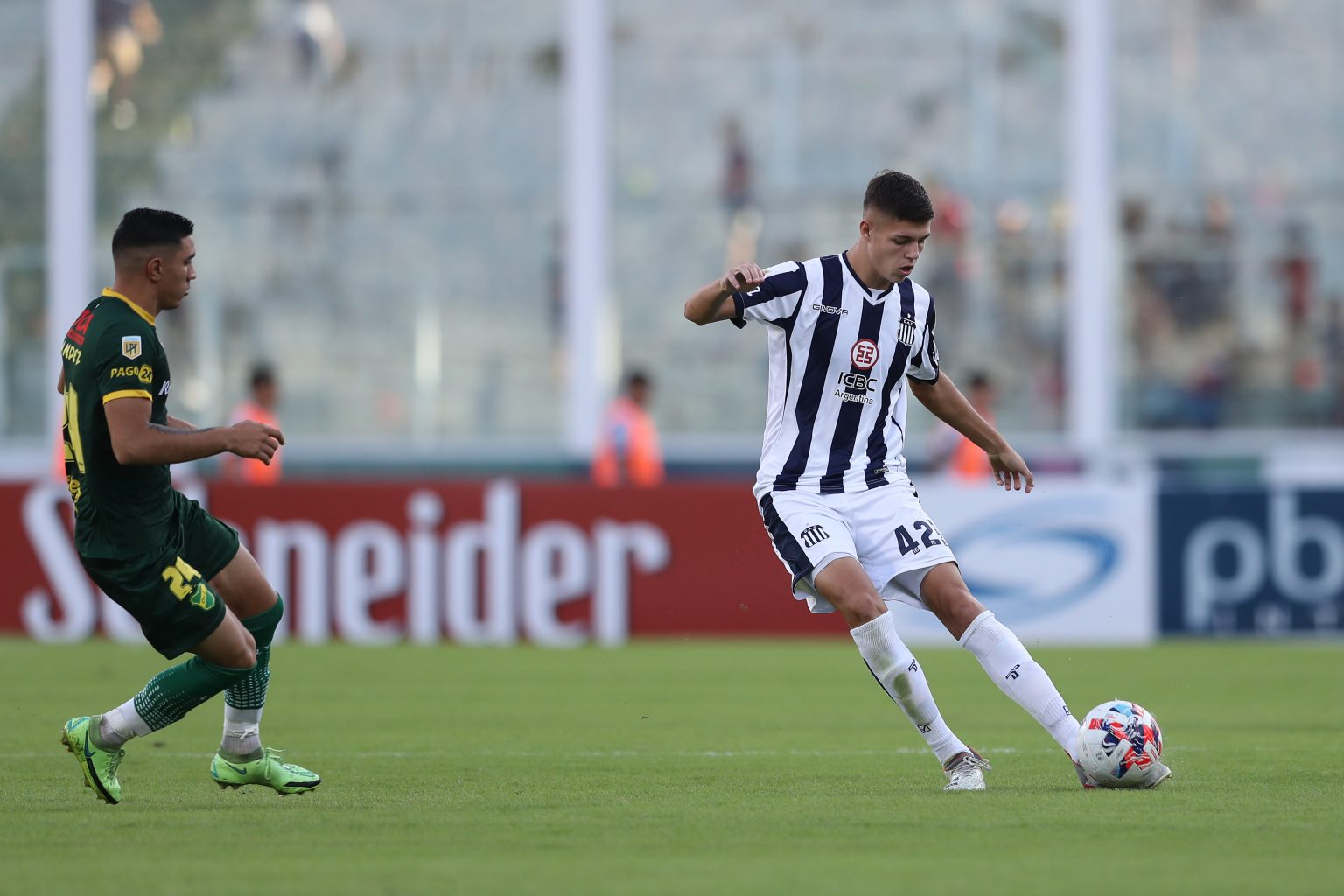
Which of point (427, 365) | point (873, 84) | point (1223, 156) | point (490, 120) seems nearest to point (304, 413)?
point (427, 365)

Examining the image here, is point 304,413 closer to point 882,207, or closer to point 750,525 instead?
point 750,525

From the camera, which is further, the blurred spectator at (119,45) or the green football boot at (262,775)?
the blurred spectator at (119,45)

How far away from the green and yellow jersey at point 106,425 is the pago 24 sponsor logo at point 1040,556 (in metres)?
9.84

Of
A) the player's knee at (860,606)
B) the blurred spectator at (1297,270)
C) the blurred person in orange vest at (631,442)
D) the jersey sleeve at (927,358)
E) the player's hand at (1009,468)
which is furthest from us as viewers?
the blurred spectator at (1297,270)

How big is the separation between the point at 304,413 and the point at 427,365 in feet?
5.34

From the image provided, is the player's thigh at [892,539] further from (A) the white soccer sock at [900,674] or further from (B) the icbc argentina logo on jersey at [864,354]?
(B) the icbc argentina logo on jersey at [864,354]

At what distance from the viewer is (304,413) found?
2420 centimetres

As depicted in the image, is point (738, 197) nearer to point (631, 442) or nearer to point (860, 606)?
point (631, 442)

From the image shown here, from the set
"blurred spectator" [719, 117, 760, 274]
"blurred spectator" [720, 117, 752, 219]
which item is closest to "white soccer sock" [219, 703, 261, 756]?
"blurred spectator" [719, 117, 760, 274]

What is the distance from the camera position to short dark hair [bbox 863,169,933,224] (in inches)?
267

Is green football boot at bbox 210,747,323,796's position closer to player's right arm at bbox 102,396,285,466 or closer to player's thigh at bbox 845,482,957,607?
player's right arm at bbox 102,396,285,466

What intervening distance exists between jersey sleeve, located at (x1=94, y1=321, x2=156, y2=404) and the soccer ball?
3.36 metres

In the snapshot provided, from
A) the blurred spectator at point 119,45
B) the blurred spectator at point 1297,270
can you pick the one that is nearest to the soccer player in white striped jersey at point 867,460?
the blurred spectator at point 1297,270

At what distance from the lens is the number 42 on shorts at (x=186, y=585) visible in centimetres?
636
